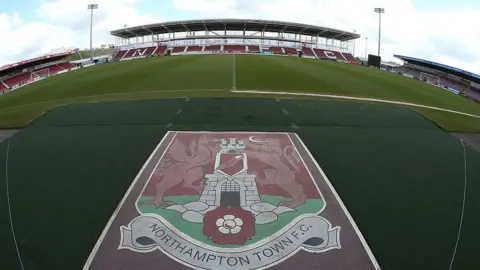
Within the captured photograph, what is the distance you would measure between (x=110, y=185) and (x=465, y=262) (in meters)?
12.0

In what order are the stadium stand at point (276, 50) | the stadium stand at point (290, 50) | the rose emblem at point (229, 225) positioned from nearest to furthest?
the rose emblem at point (229, 225) < the stadium stand at point (276, 50) < the stadium stand at point (290, 50)

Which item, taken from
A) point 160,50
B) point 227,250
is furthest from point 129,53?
point 227,250

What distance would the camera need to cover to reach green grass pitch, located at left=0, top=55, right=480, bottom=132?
25134 mm

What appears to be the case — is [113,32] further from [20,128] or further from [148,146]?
[148,146]

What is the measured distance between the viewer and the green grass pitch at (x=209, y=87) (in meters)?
25.1

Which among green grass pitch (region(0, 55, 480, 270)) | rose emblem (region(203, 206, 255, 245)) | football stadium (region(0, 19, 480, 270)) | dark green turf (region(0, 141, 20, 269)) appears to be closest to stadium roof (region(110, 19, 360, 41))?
green grass pitch (region(0, 55, 480, 270))

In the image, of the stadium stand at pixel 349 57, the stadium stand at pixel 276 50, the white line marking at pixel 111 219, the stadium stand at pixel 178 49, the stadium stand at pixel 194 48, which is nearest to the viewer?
the white line marking at pixel 111 219

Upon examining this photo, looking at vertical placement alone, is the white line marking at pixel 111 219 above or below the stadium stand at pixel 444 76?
below

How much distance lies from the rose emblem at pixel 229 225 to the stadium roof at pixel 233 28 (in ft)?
228

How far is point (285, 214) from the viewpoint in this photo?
429 inches

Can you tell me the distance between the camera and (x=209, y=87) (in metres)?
29.4

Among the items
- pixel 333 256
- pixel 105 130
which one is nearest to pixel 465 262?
pixel 333 256

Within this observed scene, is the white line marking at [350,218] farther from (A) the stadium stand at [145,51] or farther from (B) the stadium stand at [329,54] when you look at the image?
(A) the stadium stand at [145,51]

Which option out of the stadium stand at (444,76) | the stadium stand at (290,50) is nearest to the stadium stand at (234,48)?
the stadium stand at (290,50)
